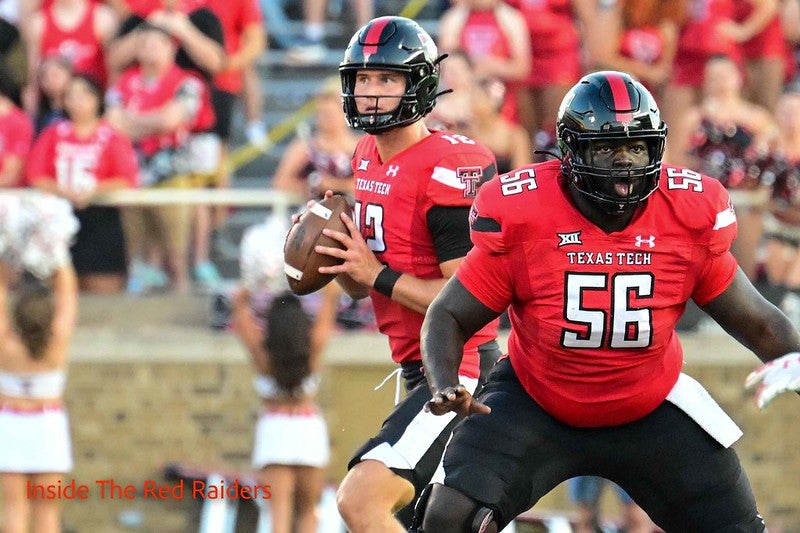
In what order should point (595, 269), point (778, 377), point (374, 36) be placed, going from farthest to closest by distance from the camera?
point (374, 36) < point (595, 269) < point (778, 377)

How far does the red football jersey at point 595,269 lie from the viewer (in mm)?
4961

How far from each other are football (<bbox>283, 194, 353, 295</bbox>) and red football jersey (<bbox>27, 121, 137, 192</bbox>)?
373 centimetres

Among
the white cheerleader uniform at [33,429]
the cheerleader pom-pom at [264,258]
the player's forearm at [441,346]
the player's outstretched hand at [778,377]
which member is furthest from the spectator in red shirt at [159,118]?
the player's outstretched hand at [778,377]

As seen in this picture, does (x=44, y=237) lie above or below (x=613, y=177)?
below

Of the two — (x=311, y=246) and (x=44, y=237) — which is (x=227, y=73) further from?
(x=311, y=246)

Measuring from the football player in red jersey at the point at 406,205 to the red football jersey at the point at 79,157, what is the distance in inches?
148

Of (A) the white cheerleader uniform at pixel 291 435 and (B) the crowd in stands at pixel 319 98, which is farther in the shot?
(B) the crowd in stands at pixel 319 98

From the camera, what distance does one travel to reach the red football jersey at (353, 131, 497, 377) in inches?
224

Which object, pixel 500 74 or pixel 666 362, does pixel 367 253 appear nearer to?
pixel 666 362

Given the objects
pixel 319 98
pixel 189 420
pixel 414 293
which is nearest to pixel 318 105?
pixel 319 98

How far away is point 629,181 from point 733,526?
1.19 m

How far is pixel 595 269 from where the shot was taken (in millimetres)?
4953

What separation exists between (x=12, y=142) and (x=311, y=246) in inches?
167

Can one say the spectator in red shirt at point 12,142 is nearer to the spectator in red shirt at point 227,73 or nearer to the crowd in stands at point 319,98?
the crowd in stands at point 319,98
